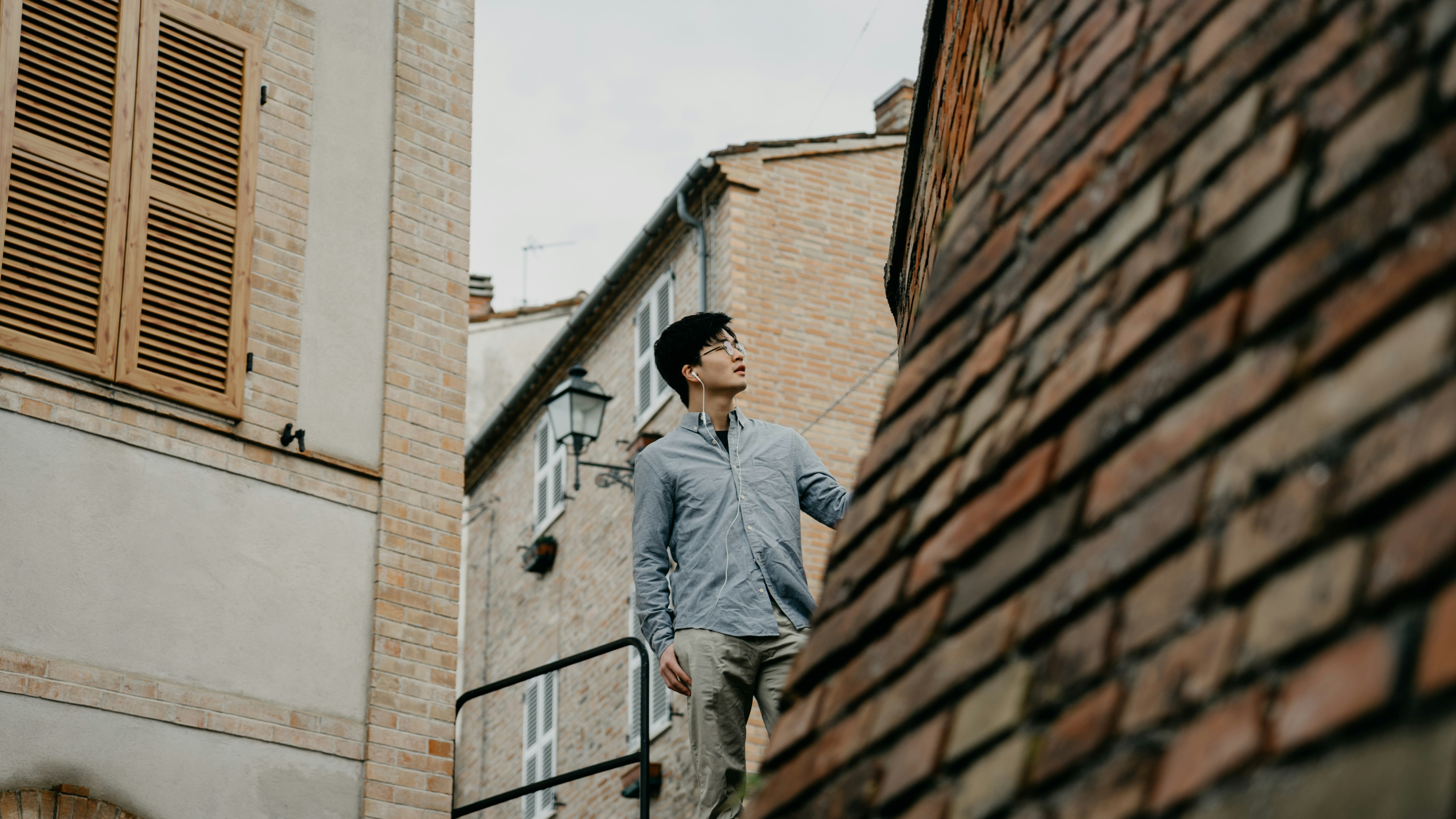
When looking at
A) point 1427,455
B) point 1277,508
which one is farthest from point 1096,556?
point 1427,455

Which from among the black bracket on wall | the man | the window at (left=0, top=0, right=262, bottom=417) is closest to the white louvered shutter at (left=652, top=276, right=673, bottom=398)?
the window at (left=0, top=0, right=262, bottom=417)

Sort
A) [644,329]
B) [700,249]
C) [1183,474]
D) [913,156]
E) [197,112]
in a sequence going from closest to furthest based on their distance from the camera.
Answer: [1183,474] → [913,156] → [197,112] → [700,249] → [644,329]

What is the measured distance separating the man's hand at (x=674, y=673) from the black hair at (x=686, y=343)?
3.03 feet

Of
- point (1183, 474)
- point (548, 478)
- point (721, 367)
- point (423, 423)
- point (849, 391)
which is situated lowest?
point (1183, 474)

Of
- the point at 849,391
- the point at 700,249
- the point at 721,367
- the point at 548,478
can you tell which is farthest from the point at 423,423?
the point at 548,478

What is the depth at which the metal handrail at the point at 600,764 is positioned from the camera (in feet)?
20.5

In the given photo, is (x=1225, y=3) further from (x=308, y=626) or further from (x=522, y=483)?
(x=522, y=483)

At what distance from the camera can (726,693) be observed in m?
4.86

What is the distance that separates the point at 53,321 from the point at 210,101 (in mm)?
1589

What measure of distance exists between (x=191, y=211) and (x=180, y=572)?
1879 millimetres

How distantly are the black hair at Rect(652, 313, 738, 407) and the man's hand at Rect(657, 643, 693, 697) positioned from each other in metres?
0.92

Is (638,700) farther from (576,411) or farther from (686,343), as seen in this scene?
(686,343)

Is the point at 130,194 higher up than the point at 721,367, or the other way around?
the point at 130,194

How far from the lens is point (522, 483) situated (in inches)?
918
